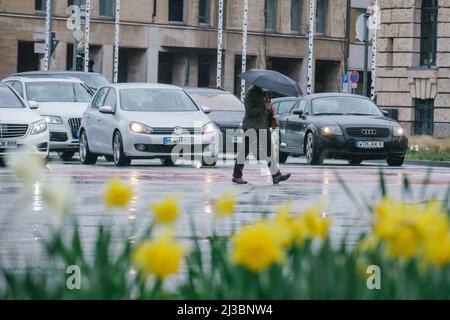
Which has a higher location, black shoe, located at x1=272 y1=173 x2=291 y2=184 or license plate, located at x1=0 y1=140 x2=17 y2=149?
license plate, located at x1=0 y1=140 x2=17 y2=149

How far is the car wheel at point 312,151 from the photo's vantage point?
30.6 meters

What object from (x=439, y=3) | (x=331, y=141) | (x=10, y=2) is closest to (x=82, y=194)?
(x=331, y=141)

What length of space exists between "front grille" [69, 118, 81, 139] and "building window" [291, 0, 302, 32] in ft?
147

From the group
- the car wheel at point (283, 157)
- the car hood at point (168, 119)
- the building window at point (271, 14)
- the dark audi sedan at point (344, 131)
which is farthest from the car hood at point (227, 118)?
the building window at point (271, 14)

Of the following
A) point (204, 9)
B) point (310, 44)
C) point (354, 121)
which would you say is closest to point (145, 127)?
point (354, 121)

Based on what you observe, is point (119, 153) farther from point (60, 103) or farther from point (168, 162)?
point (60, 103)

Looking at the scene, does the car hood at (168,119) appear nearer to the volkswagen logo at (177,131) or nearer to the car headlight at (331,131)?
the volkswagen logo at (177,131)

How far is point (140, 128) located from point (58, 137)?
4411 mm

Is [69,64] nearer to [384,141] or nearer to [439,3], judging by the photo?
[439,3]

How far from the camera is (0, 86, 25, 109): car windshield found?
89.9 ft

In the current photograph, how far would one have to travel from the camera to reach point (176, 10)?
70125mm

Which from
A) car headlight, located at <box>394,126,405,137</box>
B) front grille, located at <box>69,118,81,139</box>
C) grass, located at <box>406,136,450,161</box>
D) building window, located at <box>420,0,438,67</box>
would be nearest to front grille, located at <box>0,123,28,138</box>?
front grille, located at <box>69,118,81,139</box>

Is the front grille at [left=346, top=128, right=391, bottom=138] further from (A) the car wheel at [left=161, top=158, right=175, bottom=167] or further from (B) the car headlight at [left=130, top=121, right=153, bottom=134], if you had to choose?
(B) the car headlight at [left=130, top=121, right=153, bottom=134]

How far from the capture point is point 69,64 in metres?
67.6
